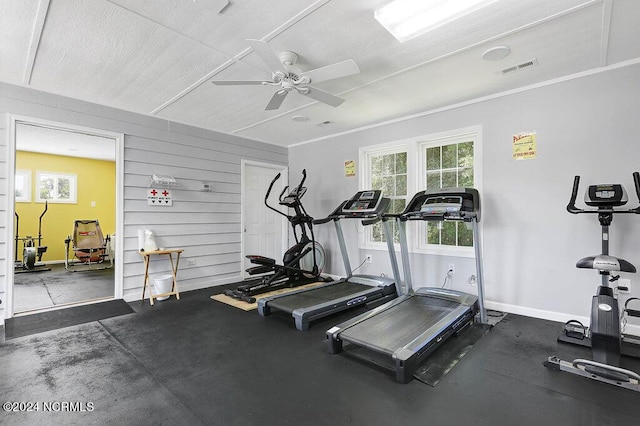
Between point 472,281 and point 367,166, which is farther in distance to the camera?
point 367,166

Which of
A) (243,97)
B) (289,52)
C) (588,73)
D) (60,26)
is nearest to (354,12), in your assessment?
(289,52)

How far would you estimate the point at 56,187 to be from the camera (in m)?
7.55

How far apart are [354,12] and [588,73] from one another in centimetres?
280

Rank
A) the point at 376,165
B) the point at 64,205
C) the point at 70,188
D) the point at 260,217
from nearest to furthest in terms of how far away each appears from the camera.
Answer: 1. the point at 376,165
2. the point at 260,217
3. the point at 64,205
4. the point at 70,188

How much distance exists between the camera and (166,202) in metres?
4.77

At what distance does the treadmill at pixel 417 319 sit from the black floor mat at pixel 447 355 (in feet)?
0.26

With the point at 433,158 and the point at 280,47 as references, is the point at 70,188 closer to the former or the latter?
the point at 280,47

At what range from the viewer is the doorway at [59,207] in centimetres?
551

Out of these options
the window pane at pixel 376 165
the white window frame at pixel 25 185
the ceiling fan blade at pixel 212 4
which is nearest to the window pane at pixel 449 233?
the window pane at pixel 376 165

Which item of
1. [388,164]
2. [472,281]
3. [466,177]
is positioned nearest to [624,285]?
[472,281]

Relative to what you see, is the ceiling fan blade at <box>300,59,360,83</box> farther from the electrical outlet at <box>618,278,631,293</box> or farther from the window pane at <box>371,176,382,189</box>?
the electrical outlet at <box>618,278,631,293</box>

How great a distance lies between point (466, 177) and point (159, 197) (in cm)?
457

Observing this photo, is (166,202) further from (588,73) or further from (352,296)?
(588,73)

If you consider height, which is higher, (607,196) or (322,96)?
(322,96)
